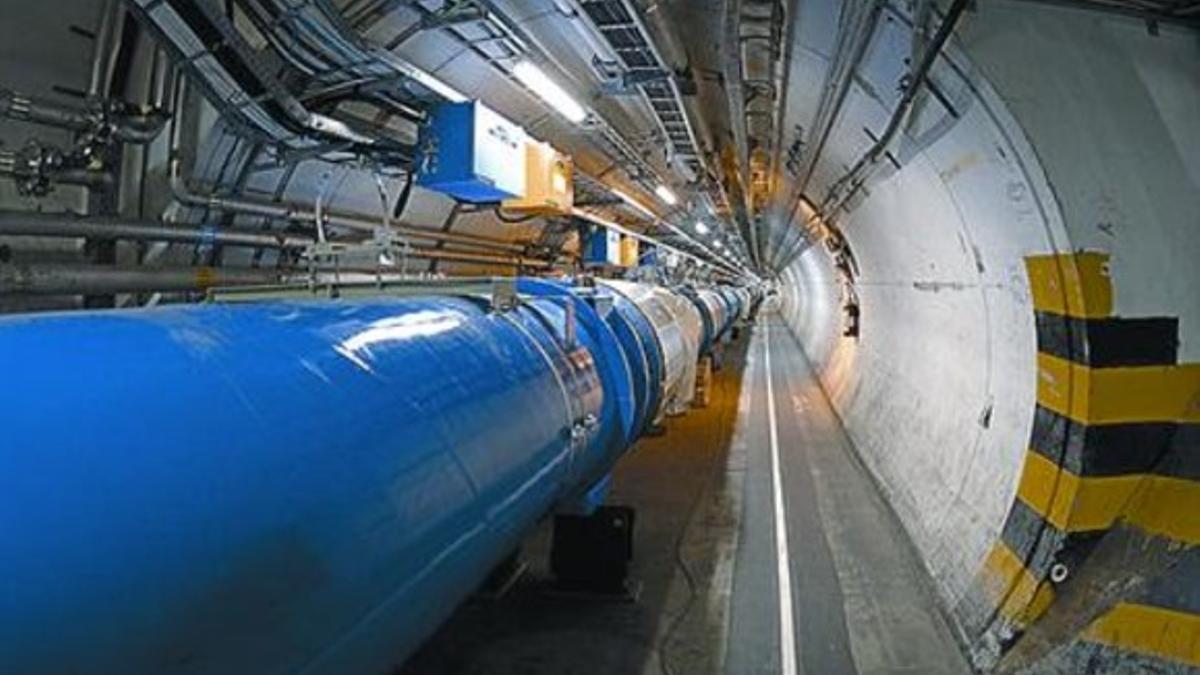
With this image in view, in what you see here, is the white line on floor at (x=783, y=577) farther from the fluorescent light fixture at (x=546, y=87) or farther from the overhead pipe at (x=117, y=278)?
the fluorescent light fixture at (x=546, y=87)

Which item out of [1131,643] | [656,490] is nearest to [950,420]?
[1131,643]

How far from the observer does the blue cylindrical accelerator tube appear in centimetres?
84

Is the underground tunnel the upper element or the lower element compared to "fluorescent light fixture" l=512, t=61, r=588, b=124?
lower

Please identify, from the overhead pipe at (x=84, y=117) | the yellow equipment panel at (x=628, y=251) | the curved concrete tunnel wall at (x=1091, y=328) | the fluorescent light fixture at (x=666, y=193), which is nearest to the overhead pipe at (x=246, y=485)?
the curved concrete tunnel wall at (x=1091, y=328)

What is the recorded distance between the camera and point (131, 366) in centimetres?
103

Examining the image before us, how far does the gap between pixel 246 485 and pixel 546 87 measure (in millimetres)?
4655

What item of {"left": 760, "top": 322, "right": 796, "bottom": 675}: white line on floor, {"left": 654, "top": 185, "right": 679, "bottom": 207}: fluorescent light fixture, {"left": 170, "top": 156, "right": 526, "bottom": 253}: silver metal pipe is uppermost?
{"left": 654, "top": 185, "right": 679, "bottom": 207}: fluorescent light fixture

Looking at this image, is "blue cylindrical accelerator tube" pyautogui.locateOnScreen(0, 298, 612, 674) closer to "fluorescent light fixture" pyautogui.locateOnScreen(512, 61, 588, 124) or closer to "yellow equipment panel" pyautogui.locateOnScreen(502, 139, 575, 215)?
"fluorescent light fixture" pyautogui.locateOnScreen(512, 61, 588, 124)

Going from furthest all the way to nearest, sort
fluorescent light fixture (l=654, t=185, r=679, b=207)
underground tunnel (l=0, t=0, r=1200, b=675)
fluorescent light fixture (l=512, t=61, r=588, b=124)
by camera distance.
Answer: fluorescent light fixture (l=654, t=185, r=679, b=207)
fluorescent light fixture (l=512, t=61, r=588, b=124)
underground tunnel (l=0, t=0, r=1200, b=675)

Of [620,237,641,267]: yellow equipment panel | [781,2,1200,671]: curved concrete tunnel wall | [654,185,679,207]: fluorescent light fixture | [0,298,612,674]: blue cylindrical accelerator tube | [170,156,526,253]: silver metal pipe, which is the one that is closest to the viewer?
[0,298,612,674]: blue cylindrical accelerator tube

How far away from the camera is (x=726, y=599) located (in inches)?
147

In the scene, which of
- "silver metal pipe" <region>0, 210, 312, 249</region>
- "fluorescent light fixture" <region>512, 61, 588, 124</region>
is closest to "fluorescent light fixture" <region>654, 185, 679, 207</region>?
"fluorescent light fixture" <region>512, 61, 588, 124</region>

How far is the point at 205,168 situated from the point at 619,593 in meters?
3.60

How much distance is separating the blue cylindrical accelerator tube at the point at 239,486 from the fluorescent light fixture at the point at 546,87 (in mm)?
3582
